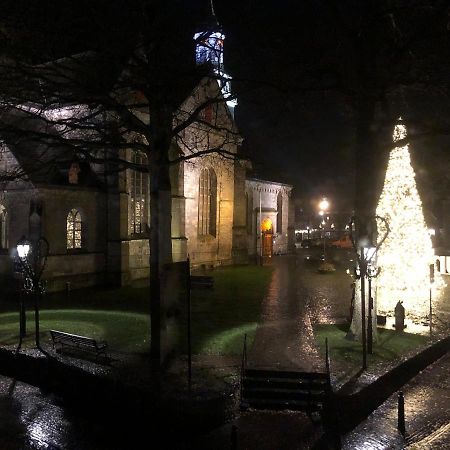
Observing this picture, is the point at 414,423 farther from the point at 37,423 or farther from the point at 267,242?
the point at 267,242

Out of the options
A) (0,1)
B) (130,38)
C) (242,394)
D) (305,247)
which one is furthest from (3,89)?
(305,247)

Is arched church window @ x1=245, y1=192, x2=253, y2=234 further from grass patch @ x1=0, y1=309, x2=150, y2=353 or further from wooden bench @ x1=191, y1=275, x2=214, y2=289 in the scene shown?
grass patch @ x1=0, y1=309, x2=150, y2=353

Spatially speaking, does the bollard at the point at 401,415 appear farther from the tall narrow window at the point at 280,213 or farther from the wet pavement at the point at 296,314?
the tall narrow window at the point at 280,213

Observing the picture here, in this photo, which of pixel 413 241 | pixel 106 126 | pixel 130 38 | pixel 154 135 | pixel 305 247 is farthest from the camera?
pixel 305 247

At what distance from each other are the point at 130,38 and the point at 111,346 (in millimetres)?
8454

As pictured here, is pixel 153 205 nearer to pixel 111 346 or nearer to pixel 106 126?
pixel 106 126

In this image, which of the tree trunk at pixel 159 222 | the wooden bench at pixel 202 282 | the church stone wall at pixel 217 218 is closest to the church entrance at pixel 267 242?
the church stone wall at pixel 217 218

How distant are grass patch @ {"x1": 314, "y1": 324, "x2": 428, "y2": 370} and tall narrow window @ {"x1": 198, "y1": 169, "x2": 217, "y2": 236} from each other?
19.2m

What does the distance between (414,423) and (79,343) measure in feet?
27.4

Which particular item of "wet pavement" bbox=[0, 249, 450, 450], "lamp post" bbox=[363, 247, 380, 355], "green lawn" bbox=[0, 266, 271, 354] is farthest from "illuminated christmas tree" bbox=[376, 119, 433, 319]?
"wet pavement" bbox=[0, 249, 450, 450]

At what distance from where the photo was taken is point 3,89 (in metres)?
11.9

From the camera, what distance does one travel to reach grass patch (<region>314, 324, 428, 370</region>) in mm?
12812

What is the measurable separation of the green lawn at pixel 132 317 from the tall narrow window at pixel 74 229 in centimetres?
272

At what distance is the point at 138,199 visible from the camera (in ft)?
94.3
